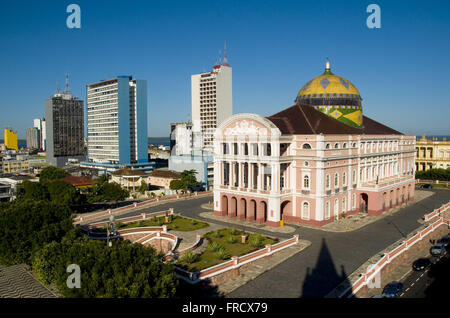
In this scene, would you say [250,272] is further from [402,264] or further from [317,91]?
[317,91]

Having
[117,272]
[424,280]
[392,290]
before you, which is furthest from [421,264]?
[117,272]

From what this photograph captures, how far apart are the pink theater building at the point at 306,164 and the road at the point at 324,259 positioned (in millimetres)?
3468

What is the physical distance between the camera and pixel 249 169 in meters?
48.3

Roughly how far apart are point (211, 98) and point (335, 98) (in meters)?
73.1

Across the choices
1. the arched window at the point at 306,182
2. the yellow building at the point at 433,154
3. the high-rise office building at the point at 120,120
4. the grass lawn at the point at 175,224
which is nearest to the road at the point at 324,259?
the grass lawn at the point at 175,224

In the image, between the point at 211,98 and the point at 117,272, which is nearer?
the point at 117,272

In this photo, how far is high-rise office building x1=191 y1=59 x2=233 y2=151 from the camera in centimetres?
12488

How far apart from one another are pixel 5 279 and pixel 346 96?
4939 centimetres

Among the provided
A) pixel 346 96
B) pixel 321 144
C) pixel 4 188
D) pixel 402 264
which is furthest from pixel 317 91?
pixel 4 188

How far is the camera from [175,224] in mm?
47219

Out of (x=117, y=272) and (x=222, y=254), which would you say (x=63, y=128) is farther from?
(x=117, y=272)

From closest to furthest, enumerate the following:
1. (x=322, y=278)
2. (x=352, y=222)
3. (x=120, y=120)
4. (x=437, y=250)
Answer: (x=322, y=278) < (x=437, y=250) < (x=352, y=222) < (x=120, y=120)

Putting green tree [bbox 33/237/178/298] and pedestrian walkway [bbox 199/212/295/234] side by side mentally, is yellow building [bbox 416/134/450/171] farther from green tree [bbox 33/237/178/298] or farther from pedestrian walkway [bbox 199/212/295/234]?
green tree [bbox 33/237/178/298]

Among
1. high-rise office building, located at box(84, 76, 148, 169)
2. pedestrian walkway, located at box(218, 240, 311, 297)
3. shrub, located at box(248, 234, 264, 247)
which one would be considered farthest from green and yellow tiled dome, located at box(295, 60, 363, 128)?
high-rise office building, located at box(84, 76, 148, 169)
